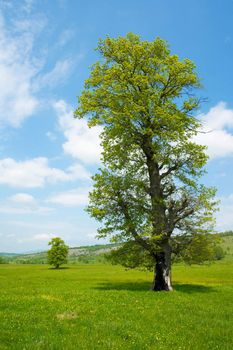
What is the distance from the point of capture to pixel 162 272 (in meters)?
36.2

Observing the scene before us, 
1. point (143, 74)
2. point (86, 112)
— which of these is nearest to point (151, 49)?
point (143, 74)

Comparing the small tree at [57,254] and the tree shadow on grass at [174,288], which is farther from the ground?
the small tree at [57,254]

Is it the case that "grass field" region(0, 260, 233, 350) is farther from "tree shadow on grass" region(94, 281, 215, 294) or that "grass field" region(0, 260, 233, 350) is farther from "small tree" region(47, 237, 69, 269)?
"small tree" region(47, 237, 69, 269)

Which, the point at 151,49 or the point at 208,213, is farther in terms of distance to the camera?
the point at 151,49

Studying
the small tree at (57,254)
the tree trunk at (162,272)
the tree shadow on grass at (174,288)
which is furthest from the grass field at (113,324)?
the small tree at (57,254)

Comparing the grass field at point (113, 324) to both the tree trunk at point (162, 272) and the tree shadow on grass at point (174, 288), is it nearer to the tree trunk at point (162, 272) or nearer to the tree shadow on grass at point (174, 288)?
the tree trunk at point (162, 272)

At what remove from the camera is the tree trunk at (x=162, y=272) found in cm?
3606

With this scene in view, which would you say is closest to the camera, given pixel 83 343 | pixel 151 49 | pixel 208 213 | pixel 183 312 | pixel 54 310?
pixel 83 343

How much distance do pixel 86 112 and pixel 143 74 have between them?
7.33m

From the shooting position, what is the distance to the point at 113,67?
38.6 metres

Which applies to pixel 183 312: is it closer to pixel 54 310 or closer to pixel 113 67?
pixel 54 310

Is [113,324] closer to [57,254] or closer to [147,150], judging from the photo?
[147,150]

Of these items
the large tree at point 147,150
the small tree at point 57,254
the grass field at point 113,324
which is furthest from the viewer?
the small tree at point 57,254

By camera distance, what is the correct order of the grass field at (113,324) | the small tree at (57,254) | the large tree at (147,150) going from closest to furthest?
1. the grass field at (113,324)
2. the large tree at (147,150)
3. the small tree at (57,254)
